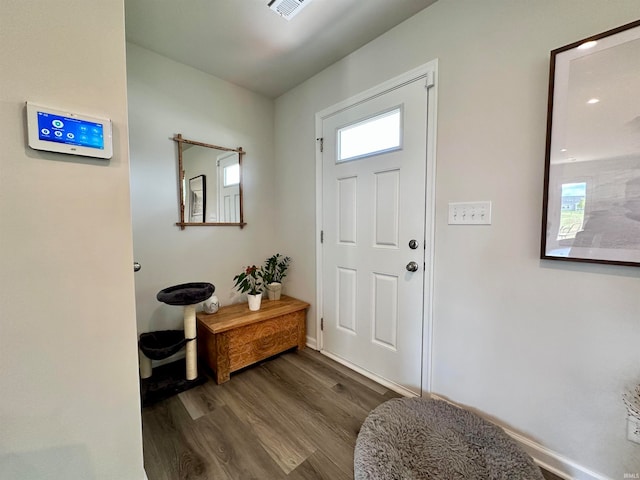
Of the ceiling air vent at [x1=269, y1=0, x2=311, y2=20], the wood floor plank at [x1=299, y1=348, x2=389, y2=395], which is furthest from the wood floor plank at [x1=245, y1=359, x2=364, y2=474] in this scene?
the ceiling air vent at [x1=269, y1=0, x2=311, y2=20]

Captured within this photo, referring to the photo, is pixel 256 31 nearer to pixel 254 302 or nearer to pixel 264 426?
pixel 254 302

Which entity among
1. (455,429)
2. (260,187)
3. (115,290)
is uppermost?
(260,187)

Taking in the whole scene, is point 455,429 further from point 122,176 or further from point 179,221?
point 179,221

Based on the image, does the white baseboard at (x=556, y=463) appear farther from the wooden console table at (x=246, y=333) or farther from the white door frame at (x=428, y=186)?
the wooden console table at (x=246, y=333)

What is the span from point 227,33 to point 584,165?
2175 mm

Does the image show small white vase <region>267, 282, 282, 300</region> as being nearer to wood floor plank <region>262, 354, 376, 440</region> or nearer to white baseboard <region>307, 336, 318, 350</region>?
white baseboard <region>307, 336, 318, 350</region>

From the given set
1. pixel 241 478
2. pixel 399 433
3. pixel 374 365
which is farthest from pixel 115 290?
pixel 374 365

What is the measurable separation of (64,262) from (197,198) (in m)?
1.36

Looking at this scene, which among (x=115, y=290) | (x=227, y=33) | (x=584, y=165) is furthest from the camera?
(x=227, y=33)

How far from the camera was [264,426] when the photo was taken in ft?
4.73

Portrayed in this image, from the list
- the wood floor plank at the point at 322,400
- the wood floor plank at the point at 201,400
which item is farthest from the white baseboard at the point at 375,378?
the wood floor plank at the point at 201,400

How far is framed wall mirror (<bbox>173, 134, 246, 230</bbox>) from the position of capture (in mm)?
2047

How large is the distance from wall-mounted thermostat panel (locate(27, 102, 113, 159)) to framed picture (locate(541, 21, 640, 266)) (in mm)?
1820

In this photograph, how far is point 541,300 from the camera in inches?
46.6
